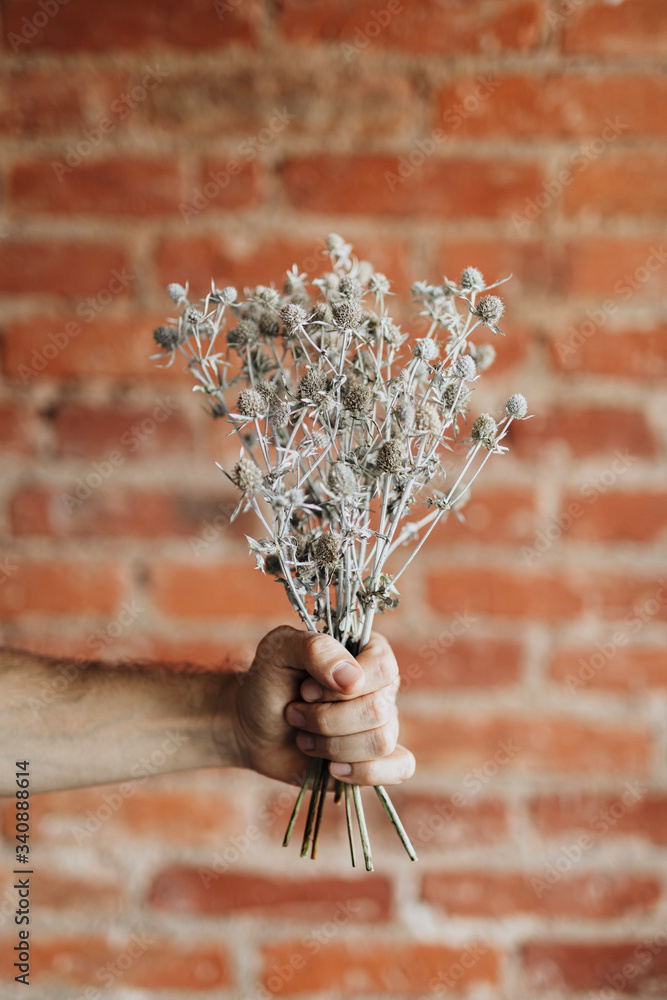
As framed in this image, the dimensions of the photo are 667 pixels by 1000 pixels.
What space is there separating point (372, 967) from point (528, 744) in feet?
1.11

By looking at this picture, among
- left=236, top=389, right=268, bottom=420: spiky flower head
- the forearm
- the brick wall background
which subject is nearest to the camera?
left=236, top=389, right=268, bottom=420: spiky flower head

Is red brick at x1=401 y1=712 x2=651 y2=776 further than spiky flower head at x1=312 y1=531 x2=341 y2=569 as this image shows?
Yes

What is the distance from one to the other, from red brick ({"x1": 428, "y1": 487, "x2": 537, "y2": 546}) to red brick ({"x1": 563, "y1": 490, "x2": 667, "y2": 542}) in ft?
0.16

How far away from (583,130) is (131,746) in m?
0.81

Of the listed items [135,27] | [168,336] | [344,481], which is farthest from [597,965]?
[135,27]

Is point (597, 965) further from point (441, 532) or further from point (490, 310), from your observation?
point (490, 310)

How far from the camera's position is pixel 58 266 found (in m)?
0.83

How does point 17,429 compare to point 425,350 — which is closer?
point 425,350

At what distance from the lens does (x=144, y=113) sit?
81cm

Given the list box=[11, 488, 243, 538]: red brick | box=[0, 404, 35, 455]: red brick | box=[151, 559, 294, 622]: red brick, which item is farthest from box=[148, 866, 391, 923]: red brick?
box=[0, 404, 35, 455]: red brick

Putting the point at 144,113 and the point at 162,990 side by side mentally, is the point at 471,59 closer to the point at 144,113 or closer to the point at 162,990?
the point at 144,113

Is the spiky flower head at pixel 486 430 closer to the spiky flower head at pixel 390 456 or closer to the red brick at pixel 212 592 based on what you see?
the spiky flower head at pixel 390 456

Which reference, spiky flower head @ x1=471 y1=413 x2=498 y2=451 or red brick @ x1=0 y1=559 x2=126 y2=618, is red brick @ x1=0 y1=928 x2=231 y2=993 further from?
spiky flower head @ x1=471 y1=413 x2=498 y2=451

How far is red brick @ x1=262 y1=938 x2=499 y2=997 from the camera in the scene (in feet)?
2.89
